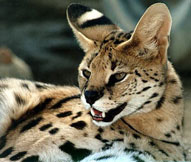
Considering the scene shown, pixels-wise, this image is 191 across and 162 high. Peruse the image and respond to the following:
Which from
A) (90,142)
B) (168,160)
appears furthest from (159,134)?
(90,142)

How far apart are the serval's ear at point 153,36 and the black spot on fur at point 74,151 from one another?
56 cm

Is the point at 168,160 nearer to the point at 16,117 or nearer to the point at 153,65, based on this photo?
the point at 153,65

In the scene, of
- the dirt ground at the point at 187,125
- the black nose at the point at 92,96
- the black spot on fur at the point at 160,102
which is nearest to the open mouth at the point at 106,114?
the black nose at the point at 92,96

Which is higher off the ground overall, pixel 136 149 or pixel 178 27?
pixel 136 149

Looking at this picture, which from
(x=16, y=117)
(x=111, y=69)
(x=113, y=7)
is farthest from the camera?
(x=113, y=7)

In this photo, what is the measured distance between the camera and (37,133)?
2.88m

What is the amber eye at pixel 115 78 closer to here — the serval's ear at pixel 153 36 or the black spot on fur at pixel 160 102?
the serval's ear at pixel 153 36

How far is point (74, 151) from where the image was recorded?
2793mm

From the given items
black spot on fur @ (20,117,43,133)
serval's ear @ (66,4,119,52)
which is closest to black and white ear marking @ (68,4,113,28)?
serval's ear @ (66,4,119,52)

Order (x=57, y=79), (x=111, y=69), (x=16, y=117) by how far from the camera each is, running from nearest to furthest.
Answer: (x=111, y=69), (x=16, y=117), (x=57, y=79)

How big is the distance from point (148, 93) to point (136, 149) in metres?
0.31

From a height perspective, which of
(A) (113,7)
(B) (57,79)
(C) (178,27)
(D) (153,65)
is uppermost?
(D) (153,65)

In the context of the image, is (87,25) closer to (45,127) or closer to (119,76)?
(119,76)

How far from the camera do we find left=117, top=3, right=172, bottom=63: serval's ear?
273cm
